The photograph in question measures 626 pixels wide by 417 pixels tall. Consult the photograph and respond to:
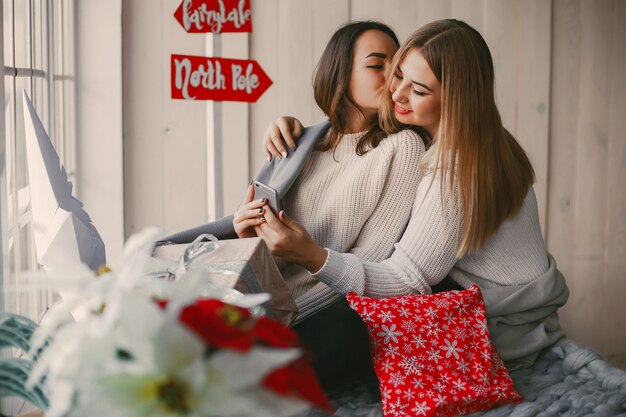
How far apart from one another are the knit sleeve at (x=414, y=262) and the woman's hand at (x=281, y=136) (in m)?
0.36

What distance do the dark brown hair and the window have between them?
70cm

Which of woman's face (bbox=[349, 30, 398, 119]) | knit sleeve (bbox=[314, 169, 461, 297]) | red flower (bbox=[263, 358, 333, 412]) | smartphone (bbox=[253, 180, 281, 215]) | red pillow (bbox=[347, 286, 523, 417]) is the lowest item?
red pillow (bbox=[347, 286, 523, 417])

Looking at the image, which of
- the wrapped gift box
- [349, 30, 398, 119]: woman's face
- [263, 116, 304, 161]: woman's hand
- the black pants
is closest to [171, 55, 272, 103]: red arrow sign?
[263, 116, 304, 161]: woman's hand

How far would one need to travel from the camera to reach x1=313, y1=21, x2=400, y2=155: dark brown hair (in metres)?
1.90

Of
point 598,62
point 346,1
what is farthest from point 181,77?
point 598,62

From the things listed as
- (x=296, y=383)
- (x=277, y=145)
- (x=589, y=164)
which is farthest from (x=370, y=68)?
(x=296, y=383)

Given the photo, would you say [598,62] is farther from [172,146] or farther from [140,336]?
[140,336]

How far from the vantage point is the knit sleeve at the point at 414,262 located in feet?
5.31

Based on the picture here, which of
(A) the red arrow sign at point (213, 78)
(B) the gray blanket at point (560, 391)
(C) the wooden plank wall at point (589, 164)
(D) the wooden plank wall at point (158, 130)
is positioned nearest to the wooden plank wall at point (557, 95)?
(C) the wooden plank wall at point (589, 164)

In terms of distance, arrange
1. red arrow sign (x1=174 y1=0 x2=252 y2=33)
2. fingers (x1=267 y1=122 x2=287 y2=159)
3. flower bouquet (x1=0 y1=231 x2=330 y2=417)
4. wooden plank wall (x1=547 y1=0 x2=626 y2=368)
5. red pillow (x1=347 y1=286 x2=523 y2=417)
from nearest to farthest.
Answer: flower bouquet (x1=0 y1=231 x2=330 y2=417) < red pillow (x1=347 y1=286 x2=523 y2=417) < fingers (x1=267 y1=122 x2=287 y2=159) < red arrow sign (x1=174 y1=0 x2=252 y2=33) < wooden plank wall (x1=547 y1=0 x2=626 y2=368)

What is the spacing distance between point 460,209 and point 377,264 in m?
0.22

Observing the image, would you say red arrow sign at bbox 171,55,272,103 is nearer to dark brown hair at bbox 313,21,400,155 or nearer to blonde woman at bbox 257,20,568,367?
dark brown hair at bbox 313,21,400,155

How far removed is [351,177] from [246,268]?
58 centimetres

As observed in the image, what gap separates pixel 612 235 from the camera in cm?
267
